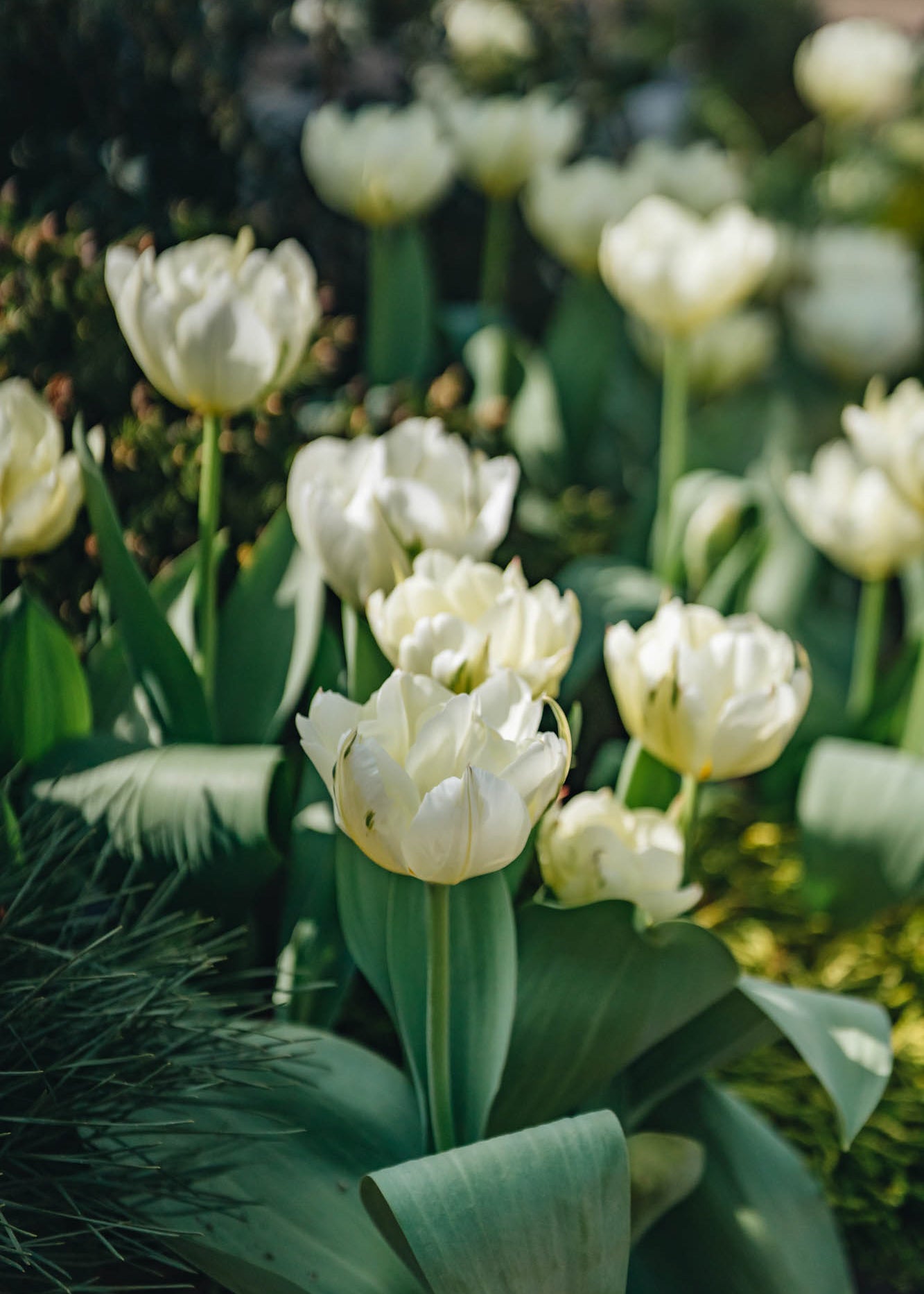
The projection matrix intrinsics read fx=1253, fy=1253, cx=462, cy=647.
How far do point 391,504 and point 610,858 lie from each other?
314 mm

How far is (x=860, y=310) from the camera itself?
2.09 metres

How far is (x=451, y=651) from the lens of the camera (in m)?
0.82

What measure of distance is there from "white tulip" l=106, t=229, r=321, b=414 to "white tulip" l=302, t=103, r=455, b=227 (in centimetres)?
82

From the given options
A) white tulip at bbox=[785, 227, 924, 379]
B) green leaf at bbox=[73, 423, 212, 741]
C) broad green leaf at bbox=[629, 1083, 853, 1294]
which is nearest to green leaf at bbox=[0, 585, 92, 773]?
green leaf at bbox=[73, 423, 212, 741]

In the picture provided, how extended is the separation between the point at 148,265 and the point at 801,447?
4.82 ft

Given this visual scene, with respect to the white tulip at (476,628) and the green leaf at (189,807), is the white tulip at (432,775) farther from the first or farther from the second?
the green leaf at (189,807)

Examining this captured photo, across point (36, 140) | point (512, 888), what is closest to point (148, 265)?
point (512, 888)

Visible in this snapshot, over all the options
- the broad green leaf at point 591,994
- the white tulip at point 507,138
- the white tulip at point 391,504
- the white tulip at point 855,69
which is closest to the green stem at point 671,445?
the white tulip at point 507,138

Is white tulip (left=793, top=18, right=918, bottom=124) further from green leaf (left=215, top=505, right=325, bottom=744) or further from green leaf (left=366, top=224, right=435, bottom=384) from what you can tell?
green leaf (left=215, top=505, right=325, bottom=744)

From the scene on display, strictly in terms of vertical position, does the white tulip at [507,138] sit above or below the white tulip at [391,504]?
above

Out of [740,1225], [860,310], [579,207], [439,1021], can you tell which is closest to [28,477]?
[439,1021]

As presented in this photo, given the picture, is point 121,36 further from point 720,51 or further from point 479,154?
point 720,51

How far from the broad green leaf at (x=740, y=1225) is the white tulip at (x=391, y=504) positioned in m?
0.54

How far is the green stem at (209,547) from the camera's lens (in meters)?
1.10
